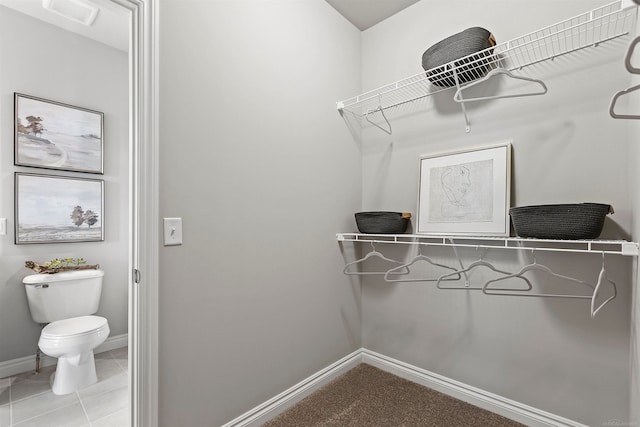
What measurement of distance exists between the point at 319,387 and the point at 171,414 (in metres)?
0.90

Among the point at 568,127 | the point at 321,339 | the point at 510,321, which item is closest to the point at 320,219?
the point at 321,339

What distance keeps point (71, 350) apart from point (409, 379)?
7.02 ft

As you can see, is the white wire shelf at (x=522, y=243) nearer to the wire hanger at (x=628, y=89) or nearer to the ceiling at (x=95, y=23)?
the wire hanger at (x=628, y=89)

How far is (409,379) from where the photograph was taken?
196 cm

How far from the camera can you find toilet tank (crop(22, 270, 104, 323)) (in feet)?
7.04

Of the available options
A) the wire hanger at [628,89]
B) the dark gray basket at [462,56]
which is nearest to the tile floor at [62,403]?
the wire hanger at [628,89]

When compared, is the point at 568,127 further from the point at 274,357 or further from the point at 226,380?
the point at 226,380

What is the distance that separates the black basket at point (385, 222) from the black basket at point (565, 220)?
0.65 m

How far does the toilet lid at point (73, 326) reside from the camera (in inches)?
75.9

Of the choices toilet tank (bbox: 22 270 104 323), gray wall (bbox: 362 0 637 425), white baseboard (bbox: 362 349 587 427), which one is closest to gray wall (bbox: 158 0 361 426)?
white baseboard (bbox: 362 349 587 427)

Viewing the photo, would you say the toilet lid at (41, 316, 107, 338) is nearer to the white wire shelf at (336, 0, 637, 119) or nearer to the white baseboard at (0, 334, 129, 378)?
the white baseboard at (0, 334, 129, 378)

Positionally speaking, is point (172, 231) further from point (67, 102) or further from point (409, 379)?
point (67, 102)

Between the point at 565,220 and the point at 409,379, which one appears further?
the point at 409,379

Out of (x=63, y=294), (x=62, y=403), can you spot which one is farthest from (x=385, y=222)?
(x=63, y=294)
